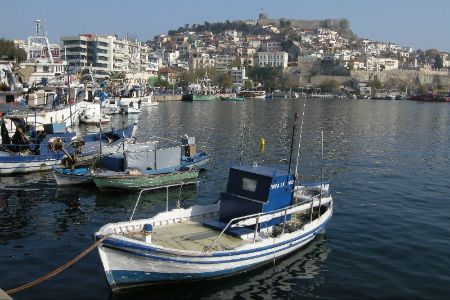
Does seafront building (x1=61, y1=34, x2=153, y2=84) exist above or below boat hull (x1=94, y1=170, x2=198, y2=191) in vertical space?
above

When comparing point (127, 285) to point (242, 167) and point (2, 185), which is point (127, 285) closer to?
point (242, 167)

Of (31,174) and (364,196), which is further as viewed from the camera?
(31,174)

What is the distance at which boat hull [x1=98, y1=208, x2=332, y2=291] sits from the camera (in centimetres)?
1248

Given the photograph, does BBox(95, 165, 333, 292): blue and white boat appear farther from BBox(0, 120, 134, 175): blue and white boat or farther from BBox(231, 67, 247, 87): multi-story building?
BBox(231, 67, 247, 87): multi-story building

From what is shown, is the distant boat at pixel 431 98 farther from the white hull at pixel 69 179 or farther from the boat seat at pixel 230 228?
the boat seat at pixel 230 228

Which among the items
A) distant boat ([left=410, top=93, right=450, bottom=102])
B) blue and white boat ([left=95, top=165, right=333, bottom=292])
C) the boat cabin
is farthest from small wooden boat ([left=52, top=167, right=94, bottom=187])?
distant boat ([left=410, top=93, right=450, bottom=102])

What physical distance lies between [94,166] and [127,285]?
14221 millimetres

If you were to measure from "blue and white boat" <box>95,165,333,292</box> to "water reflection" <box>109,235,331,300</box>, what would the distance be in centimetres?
24

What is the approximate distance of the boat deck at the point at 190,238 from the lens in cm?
1402

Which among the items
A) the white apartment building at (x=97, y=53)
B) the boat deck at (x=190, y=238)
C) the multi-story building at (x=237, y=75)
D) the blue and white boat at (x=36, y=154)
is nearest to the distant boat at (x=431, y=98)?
the multi-story building at (x=237, y=75)

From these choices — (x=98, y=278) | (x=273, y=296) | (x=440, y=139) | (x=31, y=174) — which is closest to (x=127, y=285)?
(x=98, y=278)

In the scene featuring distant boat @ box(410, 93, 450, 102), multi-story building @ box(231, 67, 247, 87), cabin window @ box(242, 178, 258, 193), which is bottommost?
cabin window @ box(242, 178, 258, 193)

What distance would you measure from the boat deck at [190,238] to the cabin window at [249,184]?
5.47 ft

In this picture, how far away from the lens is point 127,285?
42.5ft
